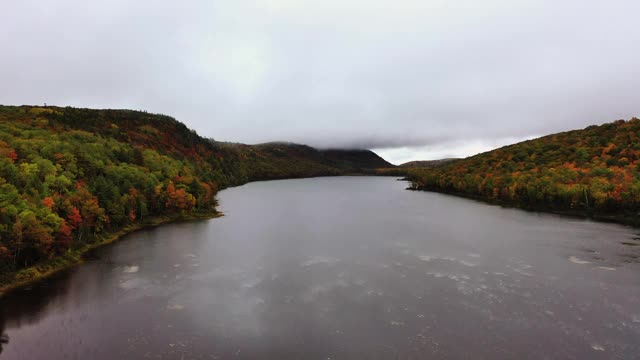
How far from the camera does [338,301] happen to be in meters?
40.6

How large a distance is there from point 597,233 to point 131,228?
98.8m

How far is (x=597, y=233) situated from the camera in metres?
76.8

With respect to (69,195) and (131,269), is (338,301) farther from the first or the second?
(69,195)

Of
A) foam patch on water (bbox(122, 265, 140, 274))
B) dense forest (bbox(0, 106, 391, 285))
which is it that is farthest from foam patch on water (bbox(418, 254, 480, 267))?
dense forest (bbox(0, 106, 391, 285))

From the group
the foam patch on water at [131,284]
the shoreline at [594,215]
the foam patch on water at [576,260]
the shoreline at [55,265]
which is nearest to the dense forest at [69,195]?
the shoreline at [55,265]

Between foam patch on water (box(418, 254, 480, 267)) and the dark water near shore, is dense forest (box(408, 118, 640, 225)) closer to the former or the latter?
the dark water near shore

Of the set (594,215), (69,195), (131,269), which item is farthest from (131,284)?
(594,215)

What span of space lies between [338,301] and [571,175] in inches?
4502

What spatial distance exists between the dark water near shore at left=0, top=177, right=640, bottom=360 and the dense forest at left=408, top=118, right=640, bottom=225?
32940 mm

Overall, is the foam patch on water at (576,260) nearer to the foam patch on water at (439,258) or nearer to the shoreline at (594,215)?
the foam patch on water at (439,258)

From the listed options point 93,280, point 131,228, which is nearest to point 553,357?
point 93,280

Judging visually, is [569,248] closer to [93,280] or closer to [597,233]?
[597,233]


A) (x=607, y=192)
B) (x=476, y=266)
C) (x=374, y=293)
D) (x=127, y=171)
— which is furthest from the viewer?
(x=607, y=192)

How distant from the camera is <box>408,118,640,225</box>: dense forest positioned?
330ft
